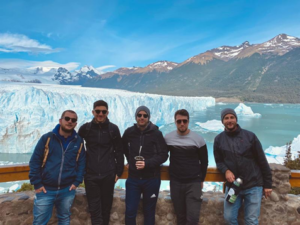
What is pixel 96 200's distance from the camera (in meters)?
1.86

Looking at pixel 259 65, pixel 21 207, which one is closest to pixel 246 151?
pixel 21 207

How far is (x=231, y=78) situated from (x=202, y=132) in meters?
127

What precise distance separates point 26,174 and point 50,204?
1.51 feet

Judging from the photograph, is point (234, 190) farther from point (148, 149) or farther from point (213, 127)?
point (213, 127)

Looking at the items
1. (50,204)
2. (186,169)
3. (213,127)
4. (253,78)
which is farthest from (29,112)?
(253,78)

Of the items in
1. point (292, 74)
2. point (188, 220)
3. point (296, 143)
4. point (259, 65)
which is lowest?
point (296, 143)

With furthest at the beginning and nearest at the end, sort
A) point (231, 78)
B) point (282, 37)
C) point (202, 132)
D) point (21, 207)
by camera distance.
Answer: point (282, 37)
point (231, 78)
point (202, 132)
point (21, 207)

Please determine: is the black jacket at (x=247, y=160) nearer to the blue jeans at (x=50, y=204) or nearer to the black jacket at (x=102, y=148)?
the black jacket at (x=102, y=148)

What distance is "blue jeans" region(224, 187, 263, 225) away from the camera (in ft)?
5.71

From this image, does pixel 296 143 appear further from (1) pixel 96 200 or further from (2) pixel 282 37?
(2) pixel 282 37

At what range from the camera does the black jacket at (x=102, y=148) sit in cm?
186

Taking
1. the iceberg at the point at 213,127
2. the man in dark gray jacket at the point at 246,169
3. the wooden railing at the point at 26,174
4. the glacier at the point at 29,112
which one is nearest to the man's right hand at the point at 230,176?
the man in dark gray jacket at the point at 246,169

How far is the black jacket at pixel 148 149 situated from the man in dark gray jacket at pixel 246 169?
1.75 ft

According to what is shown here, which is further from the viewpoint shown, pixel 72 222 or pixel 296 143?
pixel 296 143
